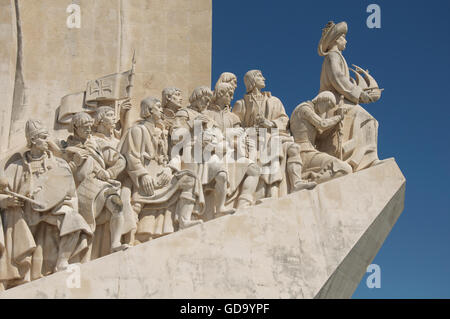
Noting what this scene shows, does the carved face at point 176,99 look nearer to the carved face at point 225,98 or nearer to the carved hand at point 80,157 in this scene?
the carved face at point 225,98

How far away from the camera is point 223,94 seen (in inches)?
418

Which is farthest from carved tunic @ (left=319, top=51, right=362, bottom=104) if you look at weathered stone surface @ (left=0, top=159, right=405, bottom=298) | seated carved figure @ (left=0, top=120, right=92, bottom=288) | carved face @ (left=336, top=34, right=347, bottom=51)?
seated carved figure @ (left=0, top=120, right=92, bottom=288)

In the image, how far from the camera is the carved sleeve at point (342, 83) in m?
11.0

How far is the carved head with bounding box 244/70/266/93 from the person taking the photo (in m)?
10.9

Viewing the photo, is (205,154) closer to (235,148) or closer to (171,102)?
(235,148)

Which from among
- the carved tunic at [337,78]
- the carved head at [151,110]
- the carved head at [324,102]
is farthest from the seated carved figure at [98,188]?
the carved tunic at [337,78]

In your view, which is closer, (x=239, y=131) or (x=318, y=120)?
(x=239, y=131)

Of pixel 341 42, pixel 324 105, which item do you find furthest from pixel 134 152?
pixel 341 42

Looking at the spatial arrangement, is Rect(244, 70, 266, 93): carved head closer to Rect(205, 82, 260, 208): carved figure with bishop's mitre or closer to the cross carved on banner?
Rect(205, 82, 260, 208): carved figure with bishop's mitre

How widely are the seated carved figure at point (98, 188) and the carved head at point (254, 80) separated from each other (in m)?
2.06

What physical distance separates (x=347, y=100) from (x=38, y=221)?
13.8ft

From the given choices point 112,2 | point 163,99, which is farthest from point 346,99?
point 112,2

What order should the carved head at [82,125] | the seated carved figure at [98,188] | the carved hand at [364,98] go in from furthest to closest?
1. the carved hand at [364,98]
2. the carved head at [82,125]
3. the seated carved figure at [98,188]

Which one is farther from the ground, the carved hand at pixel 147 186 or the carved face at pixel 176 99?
the carved face at pixel 176 99
